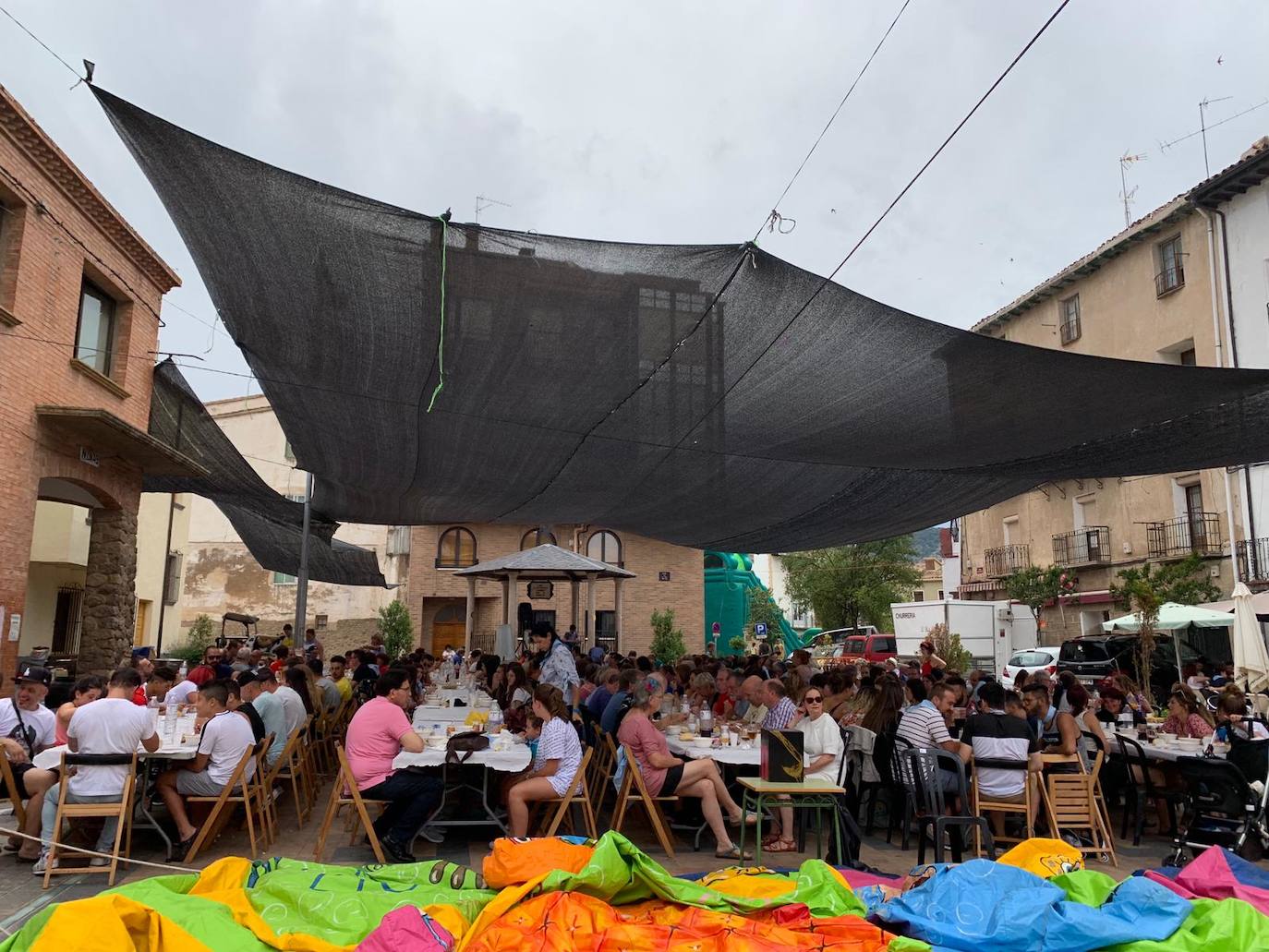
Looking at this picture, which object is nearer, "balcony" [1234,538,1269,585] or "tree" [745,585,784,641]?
"balcony" [1234,538,1269,585]

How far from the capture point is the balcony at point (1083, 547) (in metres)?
23.7

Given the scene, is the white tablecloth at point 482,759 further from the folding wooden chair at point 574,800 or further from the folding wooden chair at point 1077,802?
the folding wooden chair at point 1077,802

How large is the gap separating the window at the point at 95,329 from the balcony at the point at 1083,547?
22.2m

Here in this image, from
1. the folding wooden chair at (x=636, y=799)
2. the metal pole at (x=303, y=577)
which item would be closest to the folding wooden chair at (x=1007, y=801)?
the folding wooden chair at (x=636, y=799)

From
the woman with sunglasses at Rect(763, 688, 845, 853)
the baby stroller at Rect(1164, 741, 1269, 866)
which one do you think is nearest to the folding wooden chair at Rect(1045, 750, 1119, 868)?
the baby stroller at Rect(1164, 741, 1269, 866)

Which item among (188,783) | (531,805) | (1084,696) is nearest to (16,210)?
(188,783)

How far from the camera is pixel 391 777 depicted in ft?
18.7

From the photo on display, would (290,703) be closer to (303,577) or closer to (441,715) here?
(441,715)

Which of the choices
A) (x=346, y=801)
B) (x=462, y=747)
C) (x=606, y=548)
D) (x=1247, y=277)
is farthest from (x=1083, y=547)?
(x=346, y=801)

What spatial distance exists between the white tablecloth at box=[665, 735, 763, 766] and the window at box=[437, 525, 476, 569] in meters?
20.9

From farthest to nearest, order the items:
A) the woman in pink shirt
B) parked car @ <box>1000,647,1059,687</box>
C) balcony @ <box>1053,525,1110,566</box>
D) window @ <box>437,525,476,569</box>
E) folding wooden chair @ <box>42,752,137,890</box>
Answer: window @ <box>437,525,476,569</box> < balcony @ <box>1053,525,1110,566</box> < parked car @ <box>1000,647,1059,687</box> < the woman in pink shirt < folding wooden chair @ <box>42,752,137,890</box>

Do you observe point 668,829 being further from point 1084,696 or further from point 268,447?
point 268,447

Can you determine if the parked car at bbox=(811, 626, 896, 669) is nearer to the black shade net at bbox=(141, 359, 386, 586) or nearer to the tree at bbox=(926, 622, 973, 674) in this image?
the tree at bbox=(926, 622, 973, 674)

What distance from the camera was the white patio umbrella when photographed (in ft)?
39.7
